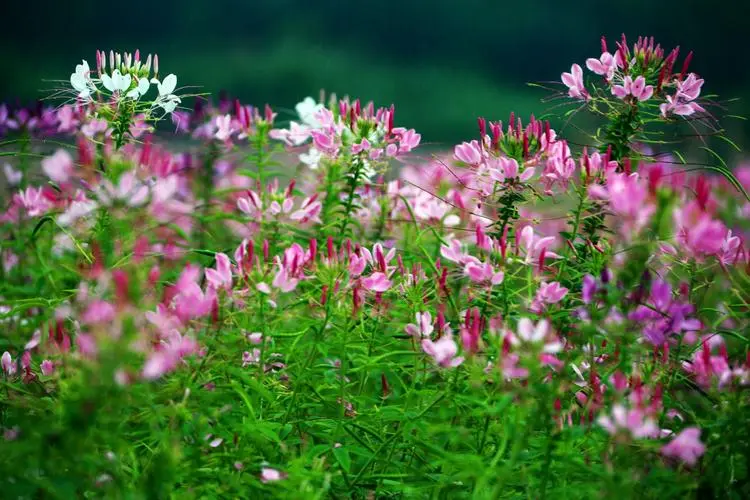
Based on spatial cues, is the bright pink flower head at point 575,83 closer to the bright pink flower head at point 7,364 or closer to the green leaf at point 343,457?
the green leaf at point 343,457

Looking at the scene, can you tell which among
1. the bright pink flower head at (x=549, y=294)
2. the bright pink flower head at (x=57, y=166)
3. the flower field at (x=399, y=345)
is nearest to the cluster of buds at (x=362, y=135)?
the flower field at (x=399, y=345)

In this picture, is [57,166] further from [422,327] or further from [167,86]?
[422,327]

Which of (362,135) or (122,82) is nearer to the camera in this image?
(122,82)

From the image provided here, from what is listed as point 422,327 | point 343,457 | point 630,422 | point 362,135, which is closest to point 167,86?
point 362,135

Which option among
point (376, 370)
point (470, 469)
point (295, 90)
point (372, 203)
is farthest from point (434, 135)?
point (470, 469)

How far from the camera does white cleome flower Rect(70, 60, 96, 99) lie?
1590mm

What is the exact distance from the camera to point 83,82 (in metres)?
1.61

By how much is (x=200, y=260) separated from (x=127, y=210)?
1.24m

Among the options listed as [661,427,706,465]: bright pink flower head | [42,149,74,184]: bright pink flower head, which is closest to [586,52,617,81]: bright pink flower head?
[661,427,706,465]: bright pink flower head

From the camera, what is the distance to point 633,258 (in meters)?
1.22

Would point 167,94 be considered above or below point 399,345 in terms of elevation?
above

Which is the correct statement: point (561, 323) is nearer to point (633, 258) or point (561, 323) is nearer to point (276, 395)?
point (633, 258)

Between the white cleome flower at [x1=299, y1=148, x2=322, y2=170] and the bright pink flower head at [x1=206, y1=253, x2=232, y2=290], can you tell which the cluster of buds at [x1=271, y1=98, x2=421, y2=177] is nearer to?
the white cleome flower at [x1=299, y1=148, x2=322, y2=170]

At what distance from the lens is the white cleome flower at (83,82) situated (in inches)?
62.6
